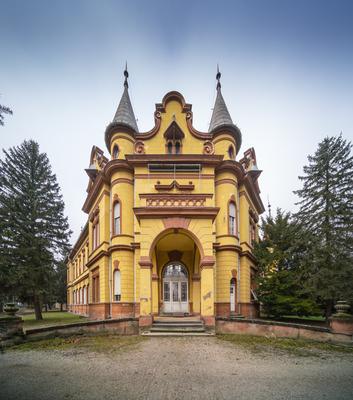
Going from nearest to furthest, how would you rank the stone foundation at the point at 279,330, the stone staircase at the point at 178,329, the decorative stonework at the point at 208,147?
1. the stone foundation at the point at 279,330
2. the stone staircase at the point at 178,329
3. the decorative stonework at the point at 208,147

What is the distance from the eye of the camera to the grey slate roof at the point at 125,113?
61.5 feet

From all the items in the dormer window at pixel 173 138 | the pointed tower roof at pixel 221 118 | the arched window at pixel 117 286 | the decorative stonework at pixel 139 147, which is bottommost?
the arched window at pixel 117 286

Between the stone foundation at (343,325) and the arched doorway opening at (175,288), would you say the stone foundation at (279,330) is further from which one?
the arched doorway opening at (175,288)

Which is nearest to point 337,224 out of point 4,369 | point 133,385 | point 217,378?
point 217,378

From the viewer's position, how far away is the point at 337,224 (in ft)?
52.1

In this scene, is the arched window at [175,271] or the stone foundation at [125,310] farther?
the arched window at [175,271]

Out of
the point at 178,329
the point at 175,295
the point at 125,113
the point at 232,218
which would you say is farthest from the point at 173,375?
the point at 125,113

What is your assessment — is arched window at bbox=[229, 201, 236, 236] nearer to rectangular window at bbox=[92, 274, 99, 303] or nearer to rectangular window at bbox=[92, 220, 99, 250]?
rectangular window at bbox=[92, 220, 99, 250]

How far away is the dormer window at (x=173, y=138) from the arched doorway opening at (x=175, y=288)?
7.66m

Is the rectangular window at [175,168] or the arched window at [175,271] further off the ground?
the rectangular window at [175,168]

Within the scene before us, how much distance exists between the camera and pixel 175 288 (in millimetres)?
17281

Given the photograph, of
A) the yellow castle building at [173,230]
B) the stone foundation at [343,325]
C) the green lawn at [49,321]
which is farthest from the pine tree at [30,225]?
the stone foundation at [343,325]

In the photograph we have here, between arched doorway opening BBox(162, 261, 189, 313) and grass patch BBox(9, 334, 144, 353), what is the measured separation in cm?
570

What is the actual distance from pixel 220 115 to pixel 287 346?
1546 centimetres
